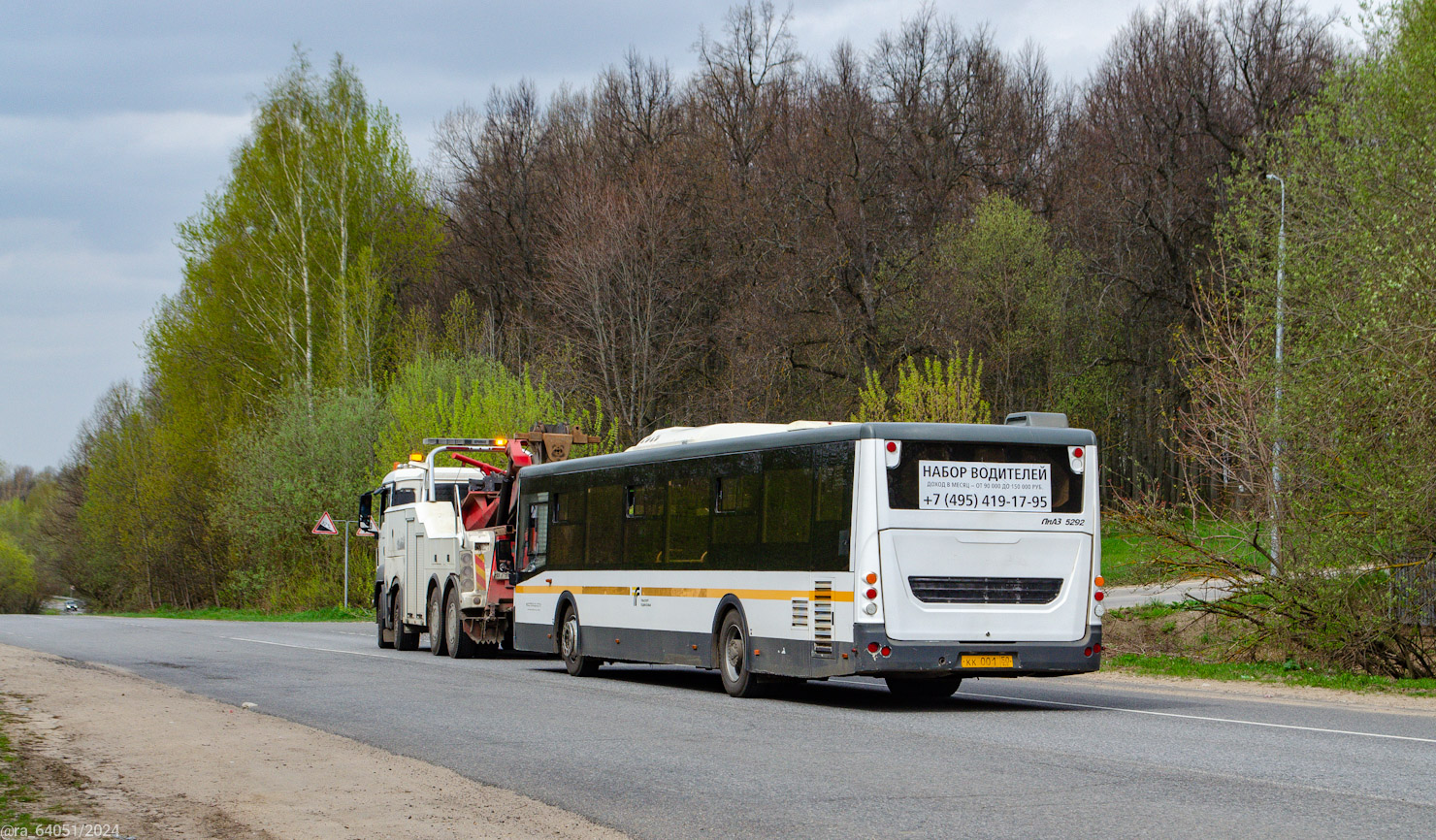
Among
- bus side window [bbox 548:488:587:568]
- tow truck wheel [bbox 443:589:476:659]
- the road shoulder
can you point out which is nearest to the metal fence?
bus side window [bbox 548:488:587:568]

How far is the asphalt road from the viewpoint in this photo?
27.6ft

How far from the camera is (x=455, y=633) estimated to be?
24891mm

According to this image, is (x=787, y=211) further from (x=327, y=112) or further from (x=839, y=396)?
(x=327, y=112)

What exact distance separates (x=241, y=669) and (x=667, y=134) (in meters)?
37.2

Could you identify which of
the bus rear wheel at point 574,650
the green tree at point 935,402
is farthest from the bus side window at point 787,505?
the green tree at point 935,402

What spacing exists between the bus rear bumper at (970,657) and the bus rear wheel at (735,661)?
7.16 ft

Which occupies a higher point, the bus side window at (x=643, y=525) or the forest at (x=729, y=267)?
the forest at (x=729, y=267)

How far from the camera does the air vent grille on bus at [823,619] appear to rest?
593 inches

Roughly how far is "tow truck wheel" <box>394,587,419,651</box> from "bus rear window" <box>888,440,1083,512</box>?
15021mm

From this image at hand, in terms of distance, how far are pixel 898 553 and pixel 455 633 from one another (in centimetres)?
1198

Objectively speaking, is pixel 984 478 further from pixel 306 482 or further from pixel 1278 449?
pixel 306 482

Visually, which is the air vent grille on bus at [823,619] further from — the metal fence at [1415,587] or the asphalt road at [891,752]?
the metal fence at [1415,587]

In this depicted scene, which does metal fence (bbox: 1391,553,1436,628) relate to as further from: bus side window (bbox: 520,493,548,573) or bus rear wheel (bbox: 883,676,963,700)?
bus side window (bbox: 520,493,548,573)

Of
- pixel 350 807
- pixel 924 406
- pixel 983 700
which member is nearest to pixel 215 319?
pixel 924 406
